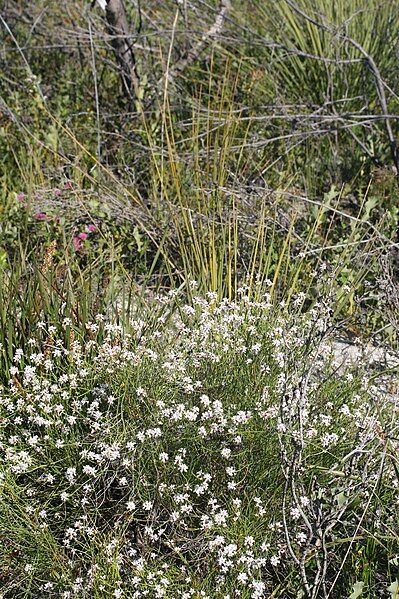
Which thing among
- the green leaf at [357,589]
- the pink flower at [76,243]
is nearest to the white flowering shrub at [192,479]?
the green leaf at [357,589]

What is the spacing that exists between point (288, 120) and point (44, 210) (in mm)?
1429

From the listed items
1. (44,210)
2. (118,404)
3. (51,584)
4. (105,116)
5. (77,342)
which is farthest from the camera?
(105,116)

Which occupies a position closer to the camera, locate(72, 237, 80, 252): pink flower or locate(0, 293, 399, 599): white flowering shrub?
locate(0, 293, 399, 599): white flowering shrub

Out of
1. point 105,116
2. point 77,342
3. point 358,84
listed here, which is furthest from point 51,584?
point 358,84

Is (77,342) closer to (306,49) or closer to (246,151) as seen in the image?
(246,151)

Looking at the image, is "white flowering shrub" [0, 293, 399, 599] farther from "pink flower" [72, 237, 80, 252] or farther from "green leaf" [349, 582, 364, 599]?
"pink flower" [72, 237, 80, 252]

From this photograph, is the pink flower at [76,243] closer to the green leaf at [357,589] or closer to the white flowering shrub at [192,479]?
the white flowering shrub at [192,479]

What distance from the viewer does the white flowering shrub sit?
236cm

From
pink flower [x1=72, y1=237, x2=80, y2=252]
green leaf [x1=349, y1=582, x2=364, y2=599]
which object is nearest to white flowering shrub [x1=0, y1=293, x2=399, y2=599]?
green leaf [x1=349, y1=582, x2=364, y2=599]

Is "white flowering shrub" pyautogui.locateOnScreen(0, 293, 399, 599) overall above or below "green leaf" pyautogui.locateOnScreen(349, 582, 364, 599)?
above

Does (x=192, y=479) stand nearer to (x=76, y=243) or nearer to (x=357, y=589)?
(x=357, y=589)

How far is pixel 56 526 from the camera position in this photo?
2596 mm

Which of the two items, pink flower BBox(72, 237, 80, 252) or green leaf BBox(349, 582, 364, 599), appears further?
pink flower BBox(72, 237, 80, 252)

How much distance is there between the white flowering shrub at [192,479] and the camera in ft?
7.73
